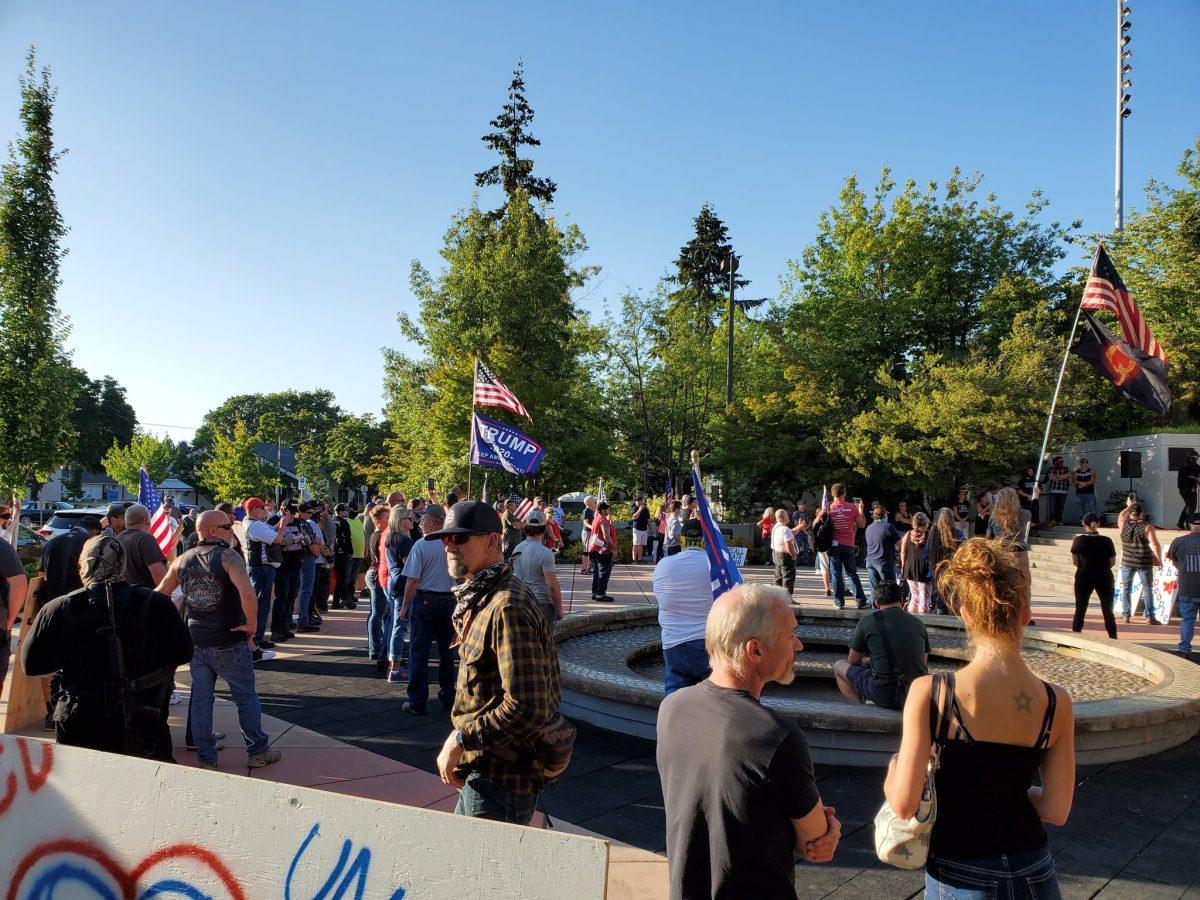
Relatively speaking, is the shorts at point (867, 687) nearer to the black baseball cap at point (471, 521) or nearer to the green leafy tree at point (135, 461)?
the black baseball cap at point (471, 521)

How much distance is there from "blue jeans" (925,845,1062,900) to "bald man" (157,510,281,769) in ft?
15.3

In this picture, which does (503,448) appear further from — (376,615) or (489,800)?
(489,800)

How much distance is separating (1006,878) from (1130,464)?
26337 millimetres

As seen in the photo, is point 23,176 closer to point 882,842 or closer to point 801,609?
point 801,609

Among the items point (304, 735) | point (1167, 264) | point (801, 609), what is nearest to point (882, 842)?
point (304, 735)

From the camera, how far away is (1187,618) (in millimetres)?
10180

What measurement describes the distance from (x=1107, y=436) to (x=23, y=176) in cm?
3735

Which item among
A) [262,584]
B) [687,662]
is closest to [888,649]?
[687,662]

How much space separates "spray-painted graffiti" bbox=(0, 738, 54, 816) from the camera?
2.78 m

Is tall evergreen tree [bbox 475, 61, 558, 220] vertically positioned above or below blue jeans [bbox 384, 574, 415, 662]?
above

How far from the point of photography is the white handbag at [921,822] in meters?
2.21

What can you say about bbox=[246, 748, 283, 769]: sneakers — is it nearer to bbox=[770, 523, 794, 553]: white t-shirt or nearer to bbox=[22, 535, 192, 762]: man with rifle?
bbox=[22, 535, 192, 762]: man with rifle

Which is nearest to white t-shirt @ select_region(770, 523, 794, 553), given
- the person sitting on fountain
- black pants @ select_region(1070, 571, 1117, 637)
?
black pants @ select_region(1070, 571, 1117, 637)

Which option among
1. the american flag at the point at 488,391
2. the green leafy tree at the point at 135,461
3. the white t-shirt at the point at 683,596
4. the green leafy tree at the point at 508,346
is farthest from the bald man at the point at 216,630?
the green leafy tree at the point at 135,461
